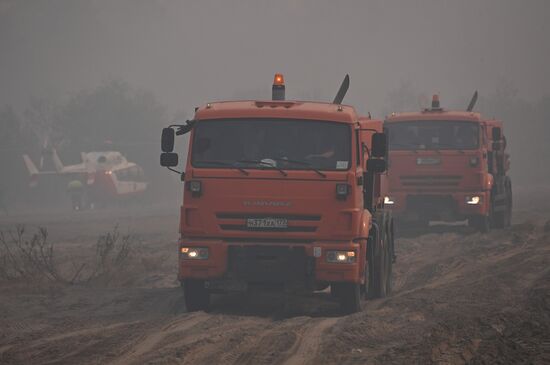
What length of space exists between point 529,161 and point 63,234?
207 feet

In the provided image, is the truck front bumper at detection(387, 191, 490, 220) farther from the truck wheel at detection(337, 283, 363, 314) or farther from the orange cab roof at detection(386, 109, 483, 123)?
the truck wheel at detection(337, 283, 363, 314)

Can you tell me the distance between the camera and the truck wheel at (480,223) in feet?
81.0

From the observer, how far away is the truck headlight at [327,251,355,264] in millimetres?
12438

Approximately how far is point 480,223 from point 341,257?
13.0 meters

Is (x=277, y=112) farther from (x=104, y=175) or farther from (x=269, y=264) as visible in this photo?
(x=104, y=175)

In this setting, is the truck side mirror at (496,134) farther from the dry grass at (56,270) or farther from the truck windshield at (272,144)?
the truck windshield at (272,144)

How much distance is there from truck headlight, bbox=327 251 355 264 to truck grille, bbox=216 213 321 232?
0.36m

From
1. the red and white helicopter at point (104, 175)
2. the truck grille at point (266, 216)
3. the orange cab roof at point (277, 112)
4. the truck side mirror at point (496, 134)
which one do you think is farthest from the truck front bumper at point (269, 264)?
the red and white helicopter at point (104, 175)

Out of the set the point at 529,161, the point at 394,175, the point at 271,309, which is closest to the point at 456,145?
the point at 394,175

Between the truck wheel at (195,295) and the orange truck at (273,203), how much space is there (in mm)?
14

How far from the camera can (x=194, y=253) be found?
12.7 metres

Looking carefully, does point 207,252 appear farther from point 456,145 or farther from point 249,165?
point 456,145

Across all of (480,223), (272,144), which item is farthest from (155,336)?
(480,223)

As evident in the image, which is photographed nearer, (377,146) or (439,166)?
(377,146)
